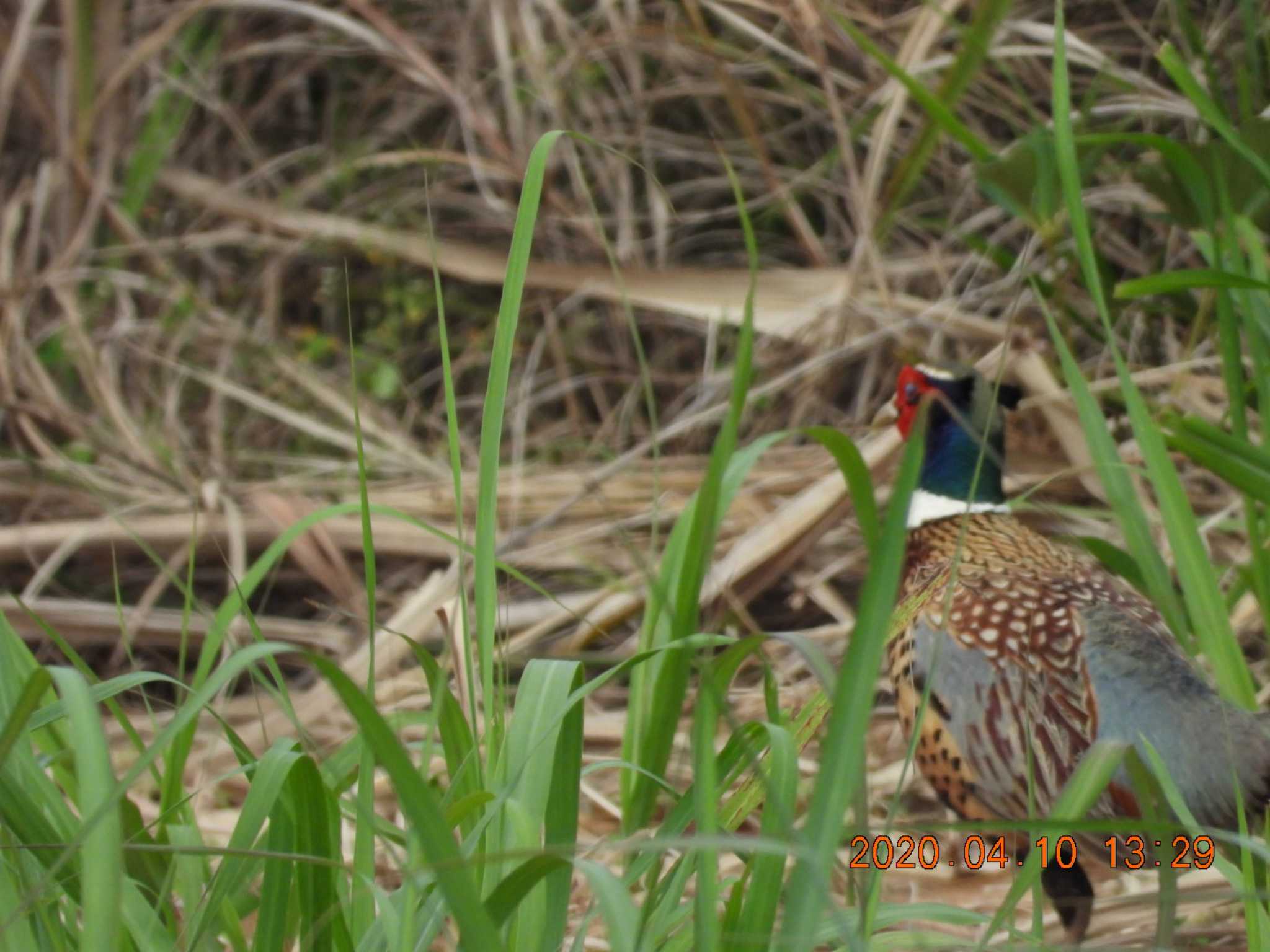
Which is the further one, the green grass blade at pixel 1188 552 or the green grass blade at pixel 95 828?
the green grass blade at pixel 1188 552

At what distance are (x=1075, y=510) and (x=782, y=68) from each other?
1819 millimetres

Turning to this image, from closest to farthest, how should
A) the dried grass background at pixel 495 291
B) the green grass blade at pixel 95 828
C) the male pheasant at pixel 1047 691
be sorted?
the green grass blade at pixel 95 828
the male pheasant at pixel 1047 691
the dried grass background at pixel 495 291

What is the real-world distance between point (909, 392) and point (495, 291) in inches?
67.4

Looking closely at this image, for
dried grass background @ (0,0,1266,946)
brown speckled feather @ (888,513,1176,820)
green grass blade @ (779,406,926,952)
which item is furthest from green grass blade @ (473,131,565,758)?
dried grass background @ (0,0,1266,946)

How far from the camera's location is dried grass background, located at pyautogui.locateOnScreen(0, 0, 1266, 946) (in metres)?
2.78

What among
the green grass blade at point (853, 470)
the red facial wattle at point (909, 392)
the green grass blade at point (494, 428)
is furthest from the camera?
the red facial wattle at point (909, 392)

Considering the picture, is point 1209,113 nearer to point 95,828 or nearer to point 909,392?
point 909,392

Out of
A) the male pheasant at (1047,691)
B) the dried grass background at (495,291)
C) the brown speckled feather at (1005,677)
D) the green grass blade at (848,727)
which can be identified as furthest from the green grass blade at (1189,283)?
the green grass blade at (848,727)

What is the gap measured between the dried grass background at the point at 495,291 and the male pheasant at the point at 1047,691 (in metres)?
0.44

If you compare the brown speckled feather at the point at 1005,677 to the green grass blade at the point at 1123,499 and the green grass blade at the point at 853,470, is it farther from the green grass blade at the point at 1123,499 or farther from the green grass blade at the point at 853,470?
the green grass blade at the point at 853,470

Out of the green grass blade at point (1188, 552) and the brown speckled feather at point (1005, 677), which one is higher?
the green grass blade at point (1188, 552)

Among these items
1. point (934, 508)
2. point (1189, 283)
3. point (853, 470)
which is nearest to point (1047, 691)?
point (1189, 283)
